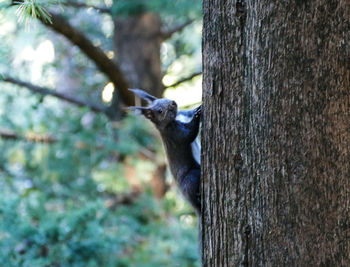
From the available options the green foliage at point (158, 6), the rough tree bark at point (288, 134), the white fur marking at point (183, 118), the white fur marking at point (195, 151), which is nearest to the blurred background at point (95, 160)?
the green foliage at point (158, 6)

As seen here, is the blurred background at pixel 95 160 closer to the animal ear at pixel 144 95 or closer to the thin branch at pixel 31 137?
the thin branch at pixel 31 137

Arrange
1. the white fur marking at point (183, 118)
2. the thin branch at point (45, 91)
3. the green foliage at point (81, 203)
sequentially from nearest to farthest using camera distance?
the white fur marking at point (183, 118), the green foliage at point (81, 203), the thin branch at point (45, 91)

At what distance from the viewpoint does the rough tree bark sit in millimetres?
1363

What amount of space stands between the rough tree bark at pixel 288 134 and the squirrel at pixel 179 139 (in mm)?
688

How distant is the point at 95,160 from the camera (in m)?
4.71

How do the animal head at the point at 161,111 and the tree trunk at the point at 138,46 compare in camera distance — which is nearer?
the animal head at the point at 161,111

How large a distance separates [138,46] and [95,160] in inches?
56.8

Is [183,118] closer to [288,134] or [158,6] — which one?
[288,134]

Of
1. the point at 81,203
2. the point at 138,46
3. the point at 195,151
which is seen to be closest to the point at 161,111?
the point at 195,151

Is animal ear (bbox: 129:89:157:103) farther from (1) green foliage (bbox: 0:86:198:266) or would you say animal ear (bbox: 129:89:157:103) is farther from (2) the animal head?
(1) green foliage (bbox: 0:86:198:266)

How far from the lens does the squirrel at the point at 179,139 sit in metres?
2.22

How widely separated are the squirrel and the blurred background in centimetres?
138

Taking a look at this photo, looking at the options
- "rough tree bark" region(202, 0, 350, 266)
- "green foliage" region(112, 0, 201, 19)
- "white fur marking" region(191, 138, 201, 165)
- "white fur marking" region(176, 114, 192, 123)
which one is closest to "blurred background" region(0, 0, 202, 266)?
"green foliage" region(112, 0, 201, 19)

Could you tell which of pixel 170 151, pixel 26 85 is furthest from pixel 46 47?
pixel 170 151
